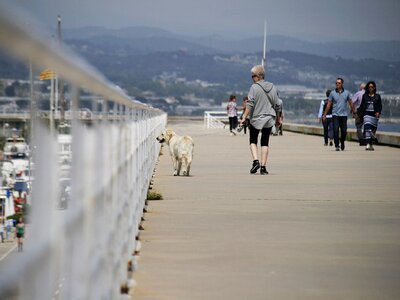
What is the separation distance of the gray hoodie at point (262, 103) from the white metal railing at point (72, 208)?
12.6 m

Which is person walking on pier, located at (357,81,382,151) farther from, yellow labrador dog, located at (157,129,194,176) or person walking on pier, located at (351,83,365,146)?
yellow labrador dog, located at (157,129,194,176)

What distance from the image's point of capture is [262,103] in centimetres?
1839

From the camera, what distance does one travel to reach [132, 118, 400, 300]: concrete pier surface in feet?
23.1

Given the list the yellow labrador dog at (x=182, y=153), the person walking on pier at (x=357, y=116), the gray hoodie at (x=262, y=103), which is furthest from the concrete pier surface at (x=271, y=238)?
the person walking on pier at (x=357, y=116)

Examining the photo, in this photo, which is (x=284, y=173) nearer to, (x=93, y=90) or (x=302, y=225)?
(x=302, y=225)

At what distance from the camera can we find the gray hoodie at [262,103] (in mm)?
18375

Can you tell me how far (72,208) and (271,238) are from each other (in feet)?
20.2

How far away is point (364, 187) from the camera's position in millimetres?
16094

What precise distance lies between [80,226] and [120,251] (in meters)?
2.17

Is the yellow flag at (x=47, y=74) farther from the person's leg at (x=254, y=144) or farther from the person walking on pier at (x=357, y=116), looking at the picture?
the person walking on pier at (x=357, y=116)

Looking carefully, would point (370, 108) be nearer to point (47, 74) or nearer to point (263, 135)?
point (263, 135)

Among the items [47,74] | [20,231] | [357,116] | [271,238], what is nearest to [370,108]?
[357,116]

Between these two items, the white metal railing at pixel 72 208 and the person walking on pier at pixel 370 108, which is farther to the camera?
the person walking on pier at pixel 370 108

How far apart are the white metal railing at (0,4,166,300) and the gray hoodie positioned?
12.6 m
